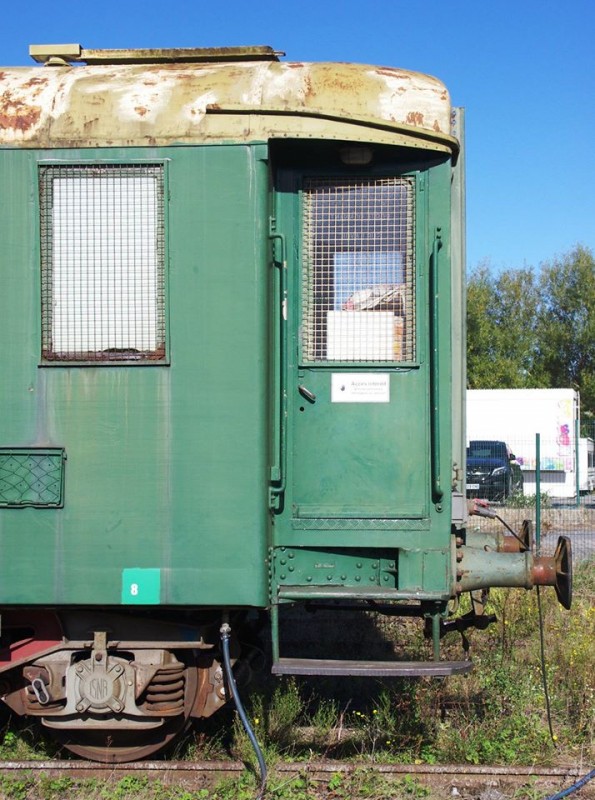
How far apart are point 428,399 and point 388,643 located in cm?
308

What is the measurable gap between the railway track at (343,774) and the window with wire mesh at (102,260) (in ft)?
7.62

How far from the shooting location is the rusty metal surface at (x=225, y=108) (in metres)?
4.24

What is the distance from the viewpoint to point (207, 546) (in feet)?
13.6

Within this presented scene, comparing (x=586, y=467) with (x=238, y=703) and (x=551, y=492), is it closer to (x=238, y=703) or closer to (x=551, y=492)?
(x=551, y=492)

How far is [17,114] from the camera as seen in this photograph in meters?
4.25

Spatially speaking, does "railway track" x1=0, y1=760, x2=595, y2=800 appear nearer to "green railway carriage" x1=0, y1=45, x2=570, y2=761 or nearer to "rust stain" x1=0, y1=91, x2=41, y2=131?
"green railway carriage" x1=0, y1=45, x2=570, y2=761

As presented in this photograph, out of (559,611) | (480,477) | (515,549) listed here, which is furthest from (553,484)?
(515,549)

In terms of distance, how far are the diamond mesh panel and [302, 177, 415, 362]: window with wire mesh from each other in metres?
1.48

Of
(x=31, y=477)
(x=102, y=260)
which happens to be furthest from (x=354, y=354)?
(x=31, y=477)

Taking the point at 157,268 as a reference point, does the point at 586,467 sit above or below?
below

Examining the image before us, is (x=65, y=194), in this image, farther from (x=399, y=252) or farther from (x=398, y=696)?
(x=398, y=696)

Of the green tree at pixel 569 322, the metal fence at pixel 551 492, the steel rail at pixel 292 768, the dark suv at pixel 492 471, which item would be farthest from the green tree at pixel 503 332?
the steel rail at pixel 292 768

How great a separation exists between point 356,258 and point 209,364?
1.03 m

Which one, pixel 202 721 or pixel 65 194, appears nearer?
pixel 65 194
